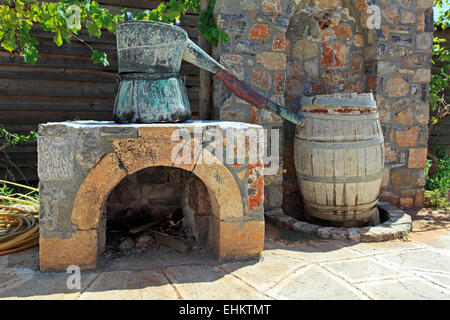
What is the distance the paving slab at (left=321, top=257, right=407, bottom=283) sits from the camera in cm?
224

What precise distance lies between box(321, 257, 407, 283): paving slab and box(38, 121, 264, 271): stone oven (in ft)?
2.13

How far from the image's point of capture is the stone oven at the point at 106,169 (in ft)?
6.99

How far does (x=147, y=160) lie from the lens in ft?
7.23

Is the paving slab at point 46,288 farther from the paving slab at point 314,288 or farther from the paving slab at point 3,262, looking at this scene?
the paving slab at point 314,288

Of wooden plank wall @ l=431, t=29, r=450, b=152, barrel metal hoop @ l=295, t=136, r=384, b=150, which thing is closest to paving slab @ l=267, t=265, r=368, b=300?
barrel metal hoop @ l=295, t=136, r=384, b=150

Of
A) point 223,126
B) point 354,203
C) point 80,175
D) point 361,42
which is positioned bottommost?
point 354,203

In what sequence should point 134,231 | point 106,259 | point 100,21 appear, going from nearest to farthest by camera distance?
point 106,259 → point 134,231 → point 100,21

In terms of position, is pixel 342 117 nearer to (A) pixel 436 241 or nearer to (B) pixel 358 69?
(B) pixel 358 69

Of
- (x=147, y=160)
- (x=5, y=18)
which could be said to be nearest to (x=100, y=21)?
(x=5, y=18)

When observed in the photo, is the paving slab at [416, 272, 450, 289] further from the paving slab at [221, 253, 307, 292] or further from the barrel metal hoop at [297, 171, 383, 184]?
the barrel metal hoop at [297, 171, 383, 184]

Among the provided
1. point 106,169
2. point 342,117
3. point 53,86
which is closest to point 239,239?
point 106,169

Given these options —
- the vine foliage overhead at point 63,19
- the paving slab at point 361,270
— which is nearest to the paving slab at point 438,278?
the paving slab at point 361,270

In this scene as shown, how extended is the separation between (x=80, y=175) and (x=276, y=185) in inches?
72.9

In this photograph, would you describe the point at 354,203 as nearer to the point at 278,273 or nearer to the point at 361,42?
the point at 278,273
